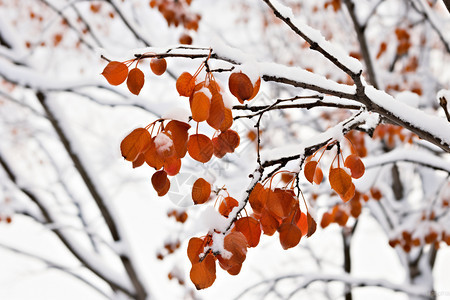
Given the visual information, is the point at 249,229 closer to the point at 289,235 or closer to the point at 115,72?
the point at 289,235

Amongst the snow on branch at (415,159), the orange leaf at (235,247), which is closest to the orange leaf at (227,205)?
the orange leaf at (235,247)

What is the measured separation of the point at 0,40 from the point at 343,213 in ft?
10.5

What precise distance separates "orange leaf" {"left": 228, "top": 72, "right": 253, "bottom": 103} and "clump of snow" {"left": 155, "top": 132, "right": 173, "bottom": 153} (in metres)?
0.20

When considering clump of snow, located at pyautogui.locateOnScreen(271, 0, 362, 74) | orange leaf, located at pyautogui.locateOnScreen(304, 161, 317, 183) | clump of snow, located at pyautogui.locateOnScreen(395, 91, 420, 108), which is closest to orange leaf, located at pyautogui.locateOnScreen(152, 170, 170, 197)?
orange leaf, located at pyautogui.locateOnScreen(304, 161, 317, 183)

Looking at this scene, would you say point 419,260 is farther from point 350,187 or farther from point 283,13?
point 283,13

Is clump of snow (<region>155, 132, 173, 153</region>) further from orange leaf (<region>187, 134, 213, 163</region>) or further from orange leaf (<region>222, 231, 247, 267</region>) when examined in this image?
orange leaf (<region>222, 231, 247, 267</region>)

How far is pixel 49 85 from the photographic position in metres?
2.62

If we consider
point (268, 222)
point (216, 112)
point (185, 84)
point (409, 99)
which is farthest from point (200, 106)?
point (409, 99)

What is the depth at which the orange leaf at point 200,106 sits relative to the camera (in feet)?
2.70

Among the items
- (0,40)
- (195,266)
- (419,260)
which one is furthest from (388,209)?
(0,40)

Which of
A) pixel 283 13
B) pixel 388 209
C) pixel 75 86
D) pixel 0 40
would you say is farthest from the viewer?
pixel 388 209

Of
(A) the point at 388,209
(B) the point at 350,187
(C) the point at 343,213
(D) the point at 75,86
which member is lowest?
(B) the point at 350,187

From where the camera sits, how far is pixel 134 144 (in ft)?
3.04

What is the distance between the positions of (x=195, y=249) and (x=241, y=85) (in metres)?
0.44
